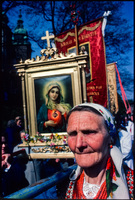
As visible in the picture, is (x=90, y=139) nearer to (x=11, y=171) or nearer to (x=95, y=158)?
(x=95, y=158)

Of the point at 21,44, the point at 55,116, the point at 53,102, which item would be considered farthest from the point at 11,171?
the point at 21,44

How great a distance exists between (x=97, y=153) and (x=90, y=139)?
0.09 meters

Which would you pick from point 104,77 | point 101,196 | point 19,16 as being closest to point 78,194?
point 101,196

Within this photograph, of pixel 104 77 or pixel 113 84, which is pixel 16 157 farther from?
pixel 113 84

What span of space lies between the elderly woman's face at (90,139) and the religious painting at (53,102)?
1160mm

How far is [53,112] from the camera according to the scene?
2.22m

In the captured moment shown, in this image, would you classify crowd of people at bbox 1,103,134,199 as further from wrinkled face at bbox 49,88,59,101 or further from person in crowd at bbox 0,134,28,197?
wrinkled face at bbox 49,88,59,101

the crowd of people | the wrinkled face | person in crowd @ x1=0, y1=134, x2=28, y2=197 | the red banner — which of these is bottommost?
person in crowd @ x1=0, y1=134, x2=28, y2=197

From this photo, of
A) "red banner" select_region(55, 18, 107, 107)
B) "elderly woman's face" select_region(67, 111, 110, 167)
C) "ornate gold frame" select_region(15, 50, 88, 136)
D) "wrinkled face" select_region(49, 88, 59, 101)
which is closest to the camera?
"elderly woman's face" select_region(67, 111, 110, 167)

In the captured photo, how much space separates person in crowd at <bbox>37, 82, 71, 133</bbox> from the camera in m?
2.18

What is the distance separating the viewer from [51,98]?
7.35ft

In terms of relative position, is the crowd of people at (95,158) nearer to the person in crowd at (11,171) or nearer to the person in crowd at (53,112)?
the person in crowd at (11,171)

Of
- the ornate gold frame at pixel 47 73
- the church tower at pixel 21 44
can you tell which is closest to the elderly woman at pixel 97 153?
the ornate gold frame at pixel 47 73

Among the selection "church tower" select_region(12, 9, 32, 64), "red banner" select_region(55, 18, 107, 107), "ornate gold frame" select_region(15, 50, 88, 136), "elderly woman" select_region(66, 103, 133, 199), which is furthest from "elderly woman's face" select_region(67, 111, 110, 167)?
"church tower" select_region(12, 9, 32, 64)
